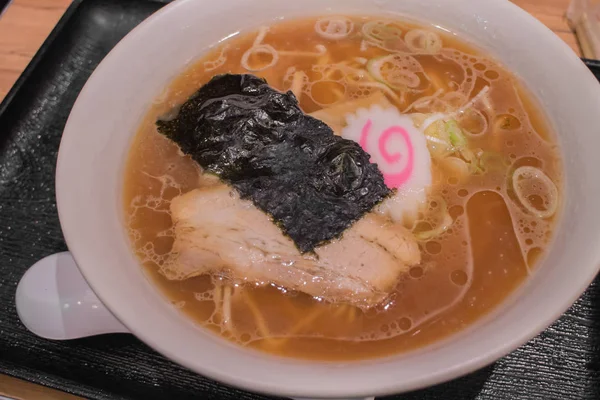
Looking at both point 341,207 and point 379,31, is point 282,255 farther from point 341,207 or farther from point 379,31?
point 379,31

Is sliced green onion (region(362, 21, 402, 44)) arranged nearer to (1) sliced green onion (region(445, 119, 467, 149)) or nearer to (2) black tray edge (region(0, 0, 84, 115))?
(1) sliced green onion (region(445, 119, 467, 149))

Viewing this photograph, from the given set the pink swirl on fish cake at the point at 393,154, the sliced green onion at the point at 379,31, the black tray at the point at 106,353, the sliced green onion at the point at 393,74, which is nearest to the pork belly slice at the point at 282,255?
the pink swirl on fish cake at the point at 393,154

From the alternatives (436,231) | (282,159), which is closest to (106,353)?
(282,159)

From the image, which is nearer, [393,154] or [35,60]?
[393,154]

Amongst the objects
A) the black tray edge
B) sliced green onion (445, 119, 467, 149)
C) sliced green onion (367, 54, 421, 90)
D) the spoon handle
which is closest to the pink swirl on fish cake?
sliced green onion (445, 119, 467, 149)

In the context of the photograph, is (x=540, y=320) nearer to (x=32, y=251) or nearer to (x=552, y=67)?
(x=552, y=67)

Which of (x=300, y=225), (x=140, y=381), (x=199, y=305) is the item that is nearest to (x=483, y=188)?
(x=300, y=225)

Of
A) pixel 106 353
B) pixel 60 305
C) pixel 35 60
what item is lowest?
pixel 106 353

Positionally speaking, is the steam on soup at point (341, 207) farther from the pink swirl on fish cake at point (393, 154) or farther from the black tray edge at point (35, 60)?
the black tray edge at point (35, 60)
